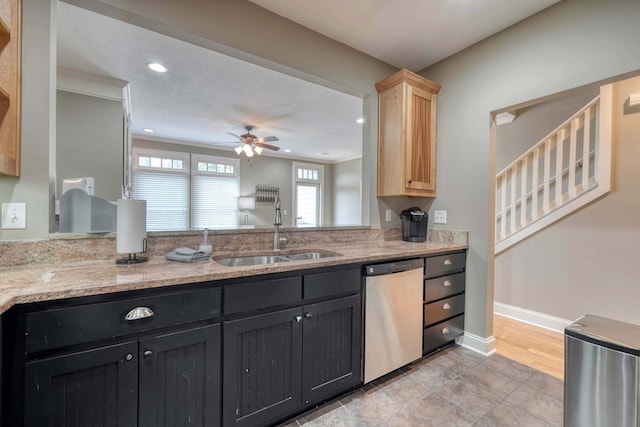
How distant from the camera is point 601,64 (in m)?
1.71

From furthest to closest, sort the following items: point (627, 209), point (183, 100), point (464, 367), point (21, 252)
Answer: point (183, 100) → point (627, 209) → point (464, 367) → point (21, 252)

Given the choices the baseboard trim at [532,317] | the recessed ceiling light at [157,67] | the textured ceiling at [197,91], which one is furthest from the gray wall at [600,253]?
the recessed ceiling light at [157,67]

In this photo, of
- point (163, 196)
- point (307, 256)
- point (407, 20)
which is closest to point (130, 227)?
point (307, 256)

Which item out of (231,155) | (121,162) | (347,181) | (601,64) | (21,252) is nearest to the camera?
(21,252)

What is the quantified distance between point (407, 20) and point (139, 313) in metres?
2.56

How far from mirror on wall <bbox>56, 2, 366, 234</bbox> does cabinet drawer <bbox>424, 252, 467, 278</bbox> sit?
0.85 meters

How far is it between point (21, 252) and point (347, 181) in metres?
6.39

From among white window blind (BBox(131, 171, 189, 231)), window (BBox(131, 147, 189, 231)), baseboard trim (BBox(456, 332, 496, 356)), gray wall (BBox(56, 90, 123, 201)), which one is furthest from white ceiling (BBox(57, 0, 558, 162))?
baseboard trim (BBox(456, 332, 496, 356))

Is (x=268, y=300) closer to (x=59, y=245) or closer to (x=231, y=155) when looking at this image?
(x=59, y=245)

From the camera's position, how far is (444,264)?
2275mm

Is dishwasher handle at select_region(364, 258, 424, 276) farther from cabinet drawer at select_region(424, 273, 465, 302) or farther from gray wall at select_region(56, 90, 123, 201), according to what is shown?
gray wall at select_region(56, 90, 123, 201)

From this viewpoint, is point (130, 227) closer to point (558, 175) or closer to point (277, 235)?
point (277, 235)

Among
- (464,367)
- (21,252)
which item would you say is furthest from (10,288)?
(464,367)

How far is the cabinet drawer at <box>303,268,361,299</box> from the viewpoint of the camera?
5.03ft
